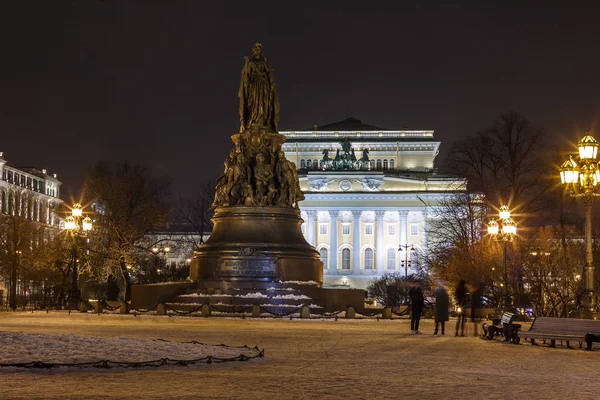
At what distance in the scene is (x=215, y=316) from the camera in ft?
111

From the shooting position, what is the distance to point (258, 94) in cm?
4000

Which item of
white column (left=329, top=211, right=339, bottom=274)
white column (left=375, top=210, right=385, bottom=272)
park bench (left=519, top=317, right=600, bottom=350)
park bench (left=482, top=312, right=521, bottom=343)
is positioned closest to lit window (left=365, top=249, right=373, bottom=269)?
white column (left=375, top=210, right=385, bottom=272)

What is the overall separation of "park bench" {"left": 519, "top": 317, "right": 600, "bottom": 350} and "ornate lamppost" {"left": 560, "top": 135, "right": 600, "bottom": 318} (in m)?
0.87

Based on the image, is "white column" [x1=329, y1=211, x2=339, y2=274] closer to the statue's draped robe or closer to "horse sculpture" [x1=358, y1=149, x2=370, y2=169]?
"horse sculpture" [x1=358, y1=149, x2=370, y2=169]

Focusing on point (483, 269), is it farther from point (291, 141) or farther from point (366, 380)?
point (291, 141)

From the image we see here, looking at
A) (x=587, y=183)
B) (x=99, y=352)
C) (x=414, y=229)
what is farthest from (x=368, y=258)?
(x=99, y=352)

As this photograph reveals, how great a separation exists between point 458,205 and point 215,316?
27964 mm

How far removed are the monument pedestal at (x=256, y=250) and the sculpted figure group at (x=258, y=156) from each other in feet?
1.87

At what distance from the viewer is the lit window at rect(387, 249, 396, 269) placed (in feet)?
419

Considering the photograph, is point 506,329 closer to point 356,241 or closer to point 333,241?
point 356,241

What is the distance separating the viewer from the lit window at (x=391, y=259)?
5027 inches

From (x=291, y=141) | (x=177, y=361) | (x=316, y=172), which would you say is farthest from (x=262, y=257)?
(x=291, y=141)

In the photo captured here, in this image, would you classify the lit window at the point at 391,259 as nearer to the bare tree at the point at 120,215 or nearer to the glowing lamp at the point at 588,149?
the bare tree at the point at 120,215

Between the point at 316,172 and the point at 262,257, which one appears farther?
the point at 316,172
